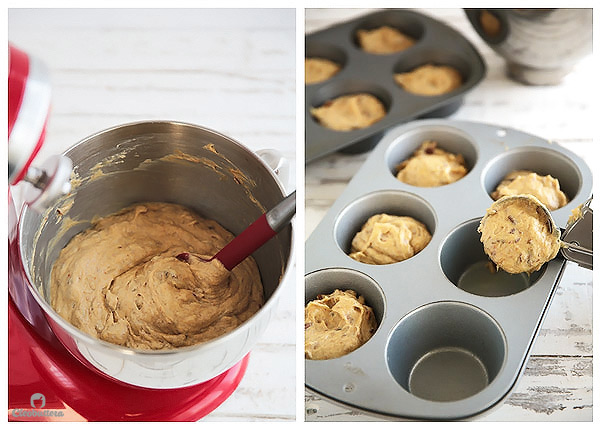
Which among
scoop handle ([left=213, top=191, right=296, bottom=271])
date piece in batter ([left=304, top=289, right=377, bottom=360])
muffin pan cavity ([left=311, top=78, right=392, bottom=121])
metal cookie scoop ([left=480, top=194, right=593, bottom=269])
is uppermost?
scoop handle ([left=213, top=191, right=296, bottom=271])

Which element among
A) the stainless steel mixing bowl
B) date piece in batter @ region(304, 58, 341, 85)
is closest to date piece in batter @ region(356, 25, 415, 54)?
date piece in batter @ region(304, 58, 341, 85)

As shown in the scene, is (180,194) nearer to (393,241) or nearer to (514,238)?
(393,241)

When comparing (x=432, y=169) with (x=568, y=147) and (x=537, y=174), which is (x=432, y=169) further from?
(x=568, y=147)

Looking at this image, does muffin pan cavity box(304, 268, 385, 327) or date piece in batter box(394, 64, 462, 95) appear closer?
muffin pan cavity box(304, 268, 385, 327)

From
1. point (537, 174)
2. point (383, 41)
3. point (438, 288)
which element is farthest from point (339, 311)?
point (383, 41)

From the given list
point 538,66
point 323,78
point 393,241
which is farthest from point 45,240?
point 538,66

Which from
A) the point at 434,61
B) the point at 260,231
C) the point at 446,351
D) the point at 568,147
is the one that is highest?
the point at 260,231

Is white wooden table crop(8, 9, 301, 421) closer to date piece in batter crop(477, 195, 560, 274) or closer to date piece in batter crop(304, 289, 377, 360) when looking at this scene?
date piece in batter crop(304, 289, 377, 360)
